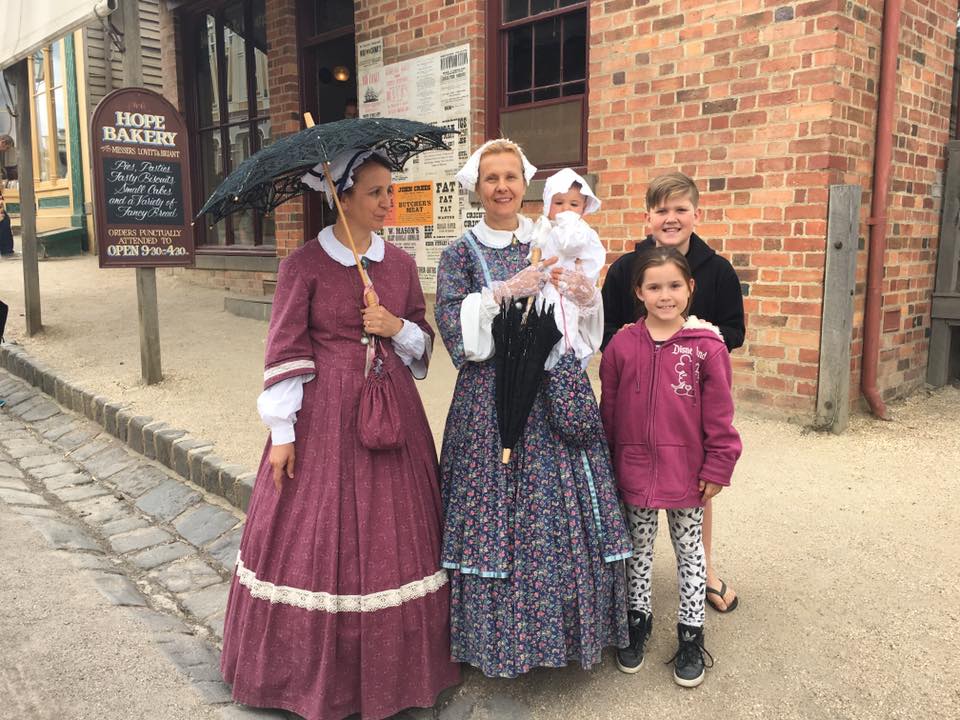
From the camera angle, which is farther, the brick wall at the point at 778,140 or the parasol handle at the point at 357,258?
the brick wall at the point at 778,140

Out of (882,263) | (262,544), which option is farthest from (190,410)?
(882,263)

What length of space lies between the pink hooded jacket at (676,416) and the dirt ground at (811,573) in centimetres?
62

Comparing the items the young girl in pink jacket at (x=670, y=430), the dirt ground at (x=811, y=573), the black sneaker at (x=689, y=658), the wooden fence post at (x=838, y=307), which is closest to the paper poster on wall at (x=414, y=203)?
the dirt ground at (x=811, y=573)

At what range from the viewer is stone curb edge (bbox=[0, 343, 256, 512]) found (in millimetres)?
4238

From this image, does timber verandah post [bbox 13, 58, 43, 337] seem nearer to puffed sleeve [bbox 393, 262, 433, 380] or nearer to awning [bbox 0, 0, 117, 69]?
awning [bbox 0, 0, 117, 69]

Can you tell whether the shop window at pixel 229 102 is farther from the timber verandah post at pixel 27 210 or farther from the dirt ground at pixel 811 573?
the dirt ground at pixel 811 573

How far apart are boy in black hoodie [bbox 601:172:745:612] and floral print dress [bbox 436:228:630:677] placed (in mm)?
450

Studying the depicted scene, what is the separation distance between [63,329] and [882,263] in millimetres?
7597

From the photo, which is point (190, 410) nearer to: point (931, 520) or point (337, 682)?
point (337, 682)

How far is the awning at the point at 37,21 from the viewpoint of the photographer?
601 centimetres

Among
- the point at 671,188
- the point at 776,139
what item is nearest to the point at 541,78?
the point at 776,139

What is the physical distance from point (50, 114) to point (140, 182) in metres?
13.2

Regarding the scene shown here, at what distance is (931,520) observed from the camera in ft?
11.2

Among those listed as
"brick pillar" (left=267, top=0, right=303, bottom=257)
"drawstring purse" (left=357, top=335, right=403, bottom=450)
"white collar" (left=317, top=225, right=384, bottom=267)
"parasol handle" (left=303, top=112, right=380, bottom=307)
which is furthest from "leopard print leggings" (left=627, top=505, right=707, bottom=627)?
"brick pillar" (left=267, top=0, right=303, bottom=257)
